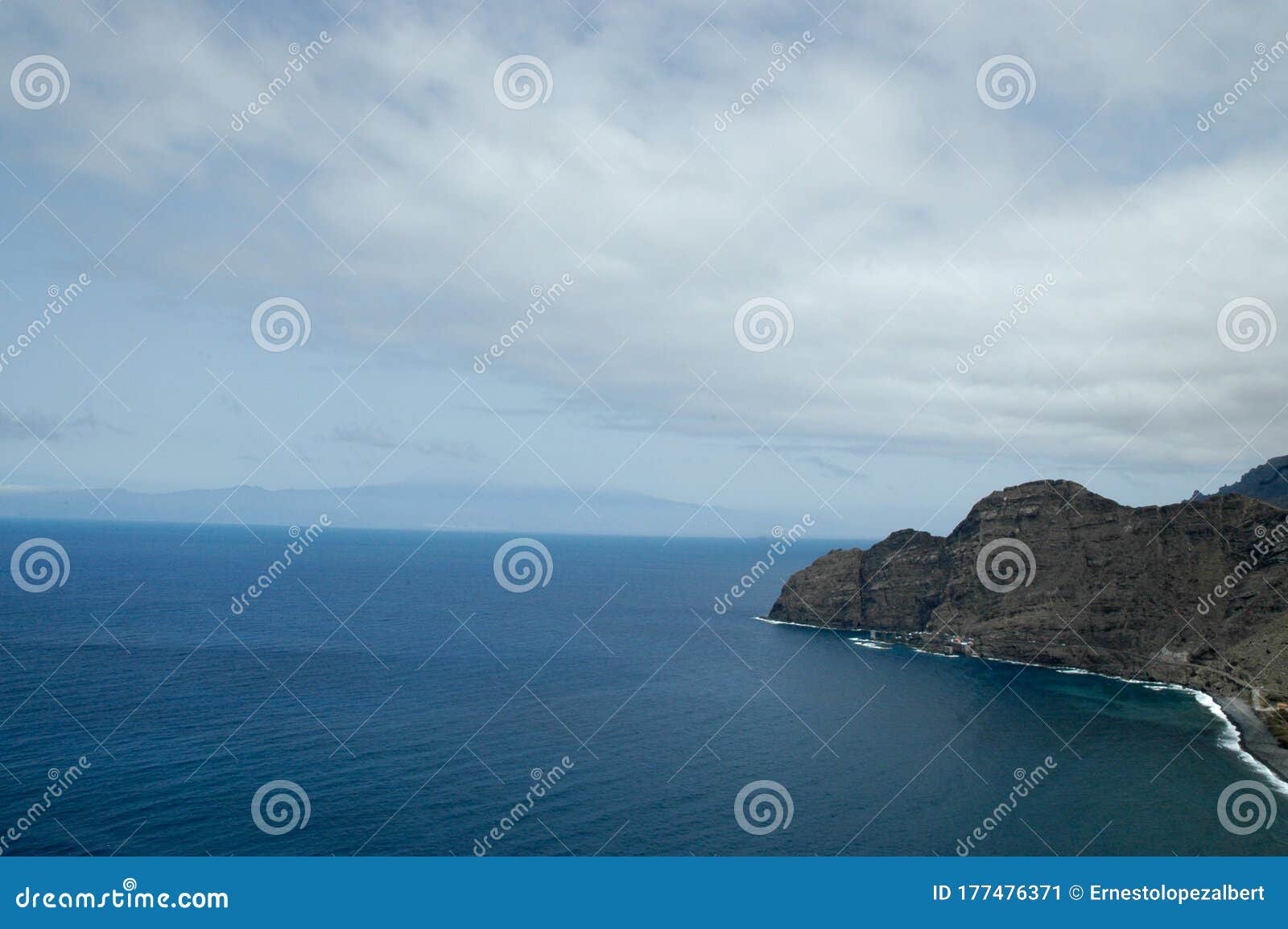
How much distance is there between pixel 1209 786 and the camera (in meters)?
55.4

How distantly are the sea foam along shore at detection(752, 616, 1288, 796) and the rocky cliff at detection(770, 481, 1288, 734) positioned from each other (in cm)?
157

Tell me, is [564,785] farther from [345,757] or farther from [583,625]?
[583,625]

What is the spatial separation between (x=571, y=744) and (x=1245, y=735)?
55530 millimetres

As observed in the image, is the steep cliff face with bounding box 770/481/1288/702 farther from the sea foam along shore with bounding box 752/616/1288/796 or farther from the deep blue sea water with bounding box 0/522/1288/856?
the deep blue sea water with bounding box 0/522/1288/856

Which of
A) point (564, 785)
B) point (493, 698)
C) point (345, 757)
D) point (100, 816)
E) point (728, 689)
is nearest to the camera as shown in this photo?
point (100, 816)

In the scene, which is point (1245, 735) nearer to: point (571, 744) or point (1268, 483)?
point (571, 744)

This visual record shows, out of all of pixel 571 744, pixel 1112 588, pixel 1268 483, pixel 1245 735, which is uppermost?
pixel 1268 483

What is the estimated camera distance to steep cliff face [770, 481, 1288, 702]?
293ft

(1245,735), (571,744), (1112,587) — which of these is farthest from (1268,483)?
(571,744)

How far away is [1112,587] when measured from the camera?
3846 inches

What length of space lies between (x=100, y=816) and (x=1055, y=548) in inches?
4035

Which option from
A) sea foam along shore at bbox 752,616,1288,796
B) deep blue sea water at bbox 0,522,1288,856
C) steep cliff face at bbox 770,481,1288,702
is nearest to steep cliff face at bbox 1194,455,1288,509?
steep cliff face at bbox 770,481,1288,702

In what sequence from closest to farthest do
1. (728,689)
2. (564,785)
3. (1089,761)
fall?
1. (564,785)
2. (1089,761)
3. (728,689)

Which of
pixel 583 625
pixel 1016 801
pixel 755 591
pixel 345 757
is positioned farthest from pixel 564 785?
pixel 755 591
